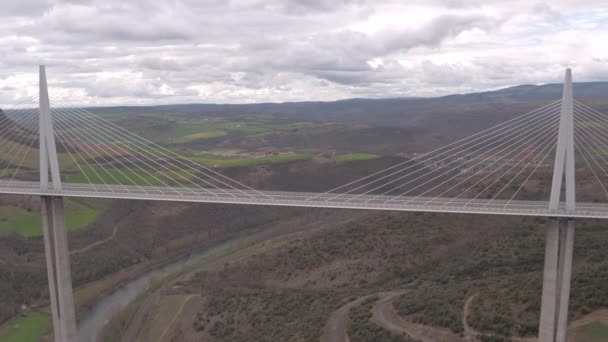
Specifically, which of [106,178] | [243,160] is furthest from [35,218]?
[243,160]

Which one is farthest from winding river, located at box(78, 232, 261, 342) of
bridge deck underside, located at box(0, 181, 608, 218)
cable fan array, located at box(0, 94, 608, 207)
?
bridge deck underside, located at box(0, 181, 608, 218)

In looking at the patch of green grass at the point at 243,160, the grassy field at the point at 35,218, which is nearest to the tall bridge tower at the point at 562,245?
the grassy field at the point at 35,218

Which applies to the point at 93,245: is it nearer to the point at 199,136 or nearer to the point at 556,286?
the point at 556,286

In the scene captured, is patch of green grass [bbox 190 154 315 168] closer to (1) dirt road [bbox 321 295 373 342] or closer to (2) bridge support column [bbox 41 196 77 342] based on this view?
(2) bridge support column [bbox 41 196 77 342]

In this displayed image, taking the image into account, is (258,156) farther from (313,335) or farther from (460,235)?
(313,335)

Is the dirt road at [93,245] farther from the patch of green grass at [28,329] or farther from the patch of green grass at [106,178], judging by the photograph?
the patch of green grass at [28,329]
